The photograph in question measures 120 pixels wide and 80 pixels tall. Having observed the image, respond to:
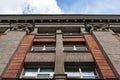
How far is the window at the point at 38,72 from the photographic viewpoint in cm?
1328

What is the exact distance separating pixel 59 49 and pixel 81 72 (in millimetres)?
2968

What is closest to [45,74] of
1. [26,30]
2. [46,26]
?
[26,30]

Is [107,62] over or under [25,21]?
under

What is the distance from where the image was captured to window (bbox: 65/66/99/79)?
43.4 ft

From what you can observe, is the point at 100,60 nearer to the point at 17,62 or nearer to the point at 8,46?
the point at 17,62

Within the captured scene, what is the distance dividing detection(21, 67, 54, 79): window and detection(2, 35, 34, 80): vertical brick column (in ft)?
1.54

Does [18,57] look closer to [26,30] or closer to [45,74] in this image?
[45,74]

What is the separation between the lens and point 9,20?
2356 centimetres

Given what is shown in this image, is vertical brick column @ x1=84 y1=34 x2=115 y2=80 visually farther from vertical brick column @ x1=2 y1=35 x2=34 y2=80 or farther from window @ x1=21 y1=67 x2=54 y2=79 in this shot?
vertical brick column @ x1=2 y1=35 x2=34 y2=80

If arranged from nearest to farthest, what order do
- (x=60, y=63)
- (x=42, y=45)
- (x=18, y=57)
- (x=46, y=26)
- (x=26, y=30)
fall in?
(x=60, y=63), (x=18, y=57), (x=42, y=45), (x=26, y=30), (x=46, y=26)

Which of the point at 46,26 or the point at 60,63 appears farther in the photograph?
the point at 46,26

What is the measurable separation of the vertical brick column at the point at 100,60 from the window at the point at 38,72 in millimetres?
2680

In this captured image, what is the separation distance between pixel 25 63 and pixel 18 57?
592 mm

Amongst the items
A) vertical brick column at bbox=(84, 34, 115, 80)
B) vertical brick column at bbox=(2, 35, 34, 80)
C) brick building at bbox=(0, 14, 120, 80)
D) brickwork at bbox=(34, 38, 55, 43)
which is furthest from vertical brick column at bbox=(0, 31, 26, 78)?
vertical brick column at bbox=(84, 34, 115, 80)
